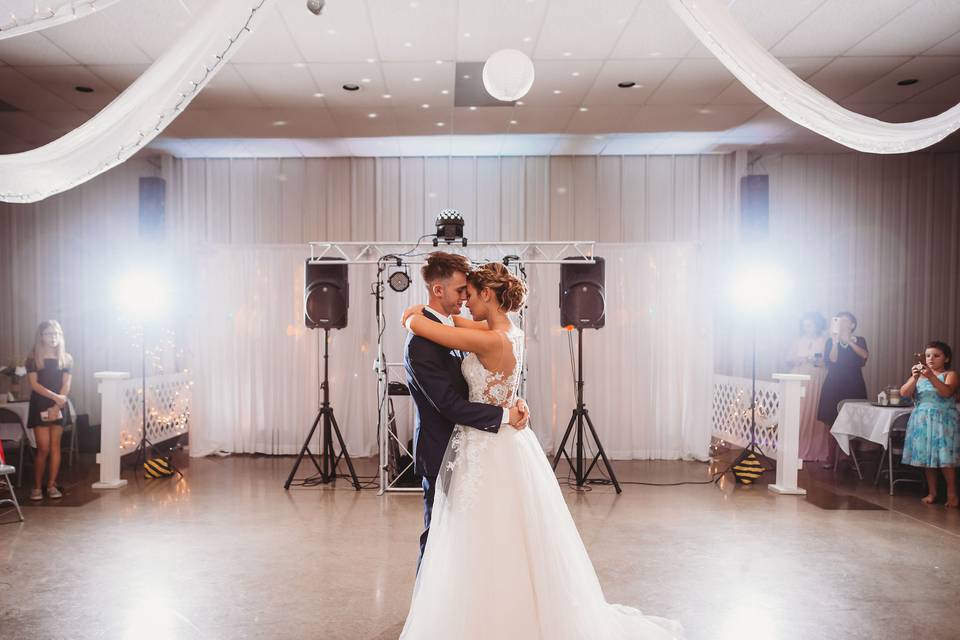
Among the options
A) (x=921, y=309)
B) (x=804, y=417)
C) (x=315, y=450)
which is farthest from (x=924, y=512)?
(x=315, y=450)

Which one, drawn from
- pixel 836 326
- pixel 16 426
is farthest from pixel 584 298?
pixel 16 426

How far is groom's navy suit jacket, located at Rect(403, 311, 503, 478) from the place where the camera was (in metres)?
2.49

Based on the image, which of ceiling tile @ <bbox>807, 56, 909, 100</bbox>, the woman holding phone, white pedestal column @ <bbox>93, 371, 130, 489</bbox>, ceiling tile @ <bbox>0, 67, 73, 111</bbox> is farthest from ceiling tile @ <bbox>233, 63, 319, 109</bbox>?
the woman holding phone

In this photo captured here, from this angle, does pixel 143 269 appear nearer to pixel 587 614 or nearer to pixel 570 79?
pixel 570 79

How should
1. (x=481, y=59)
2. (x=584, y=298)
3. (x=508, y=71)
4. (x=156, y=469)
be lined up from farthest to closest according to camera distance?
(x=156, y=469), (x=584, y=298), (x=481, y=59), (x=508, y=71)

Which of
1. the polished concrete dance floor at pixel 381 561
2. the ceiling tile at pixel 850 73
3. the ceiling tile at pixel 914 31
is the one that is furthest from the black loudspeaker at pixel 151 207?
the ceiling tile at pixel 914 31

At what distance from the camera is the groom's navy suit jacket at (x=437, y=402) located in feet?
8.17

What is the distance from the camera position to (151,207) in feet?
23.2

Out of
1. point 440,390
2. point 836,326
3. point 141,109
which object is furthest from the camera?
point 836,326

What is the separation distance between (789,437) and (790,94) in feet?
12.1

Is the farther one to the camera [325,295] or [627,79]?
[325,295]

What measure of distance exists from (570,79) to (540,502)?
373 centimetres

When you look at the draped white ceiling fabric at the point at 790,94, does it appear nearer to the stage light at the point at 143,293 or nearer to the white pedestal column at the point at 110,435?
the white pedestal column at the point at 110,435

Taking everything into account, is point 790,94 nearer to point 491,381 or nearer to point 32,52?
point 491,381
